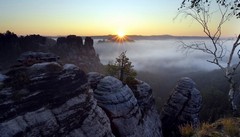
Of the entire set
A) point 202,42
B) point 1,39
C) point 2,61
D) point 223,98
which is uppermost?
point 202,42

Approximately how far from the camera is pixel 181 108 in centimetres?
5438

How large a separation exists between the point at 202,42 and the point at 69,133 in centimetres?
1663

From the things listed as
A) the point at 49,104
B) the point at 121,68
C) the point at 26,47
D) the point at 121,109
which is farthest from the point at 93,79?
the point at 26,47

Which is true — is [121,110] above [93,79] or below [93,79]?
below

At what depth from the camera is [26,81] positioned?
82.3 feet

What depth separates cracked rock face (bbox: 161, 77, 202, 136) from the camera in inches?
2110

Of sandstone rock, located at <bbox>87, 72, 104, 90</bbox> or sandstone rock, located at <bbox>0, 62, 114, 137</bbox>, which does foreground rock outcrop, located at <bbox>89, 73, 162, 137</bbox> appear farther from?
sandstone rock, located at <bbox>0, 62, 114, 137</bbox>

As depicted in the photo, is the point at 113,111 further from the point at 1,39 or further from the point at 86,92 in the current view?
the point at 1,39

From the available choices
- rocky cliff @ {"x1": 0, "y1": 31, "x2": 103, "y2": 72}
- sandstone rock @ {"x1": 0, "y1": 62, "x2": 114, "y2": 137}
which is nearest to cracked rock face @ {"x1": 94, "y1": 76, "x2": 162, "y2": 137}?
sandstone rock @ {"x1": 0, "y1": 62, "x2": 114, "y2": 137}

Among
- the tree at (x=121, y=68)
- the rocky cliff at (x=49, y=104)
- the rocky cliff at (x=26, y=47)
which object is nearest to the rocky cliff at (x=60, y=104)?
the rocky cliff at (x=49, y=104)

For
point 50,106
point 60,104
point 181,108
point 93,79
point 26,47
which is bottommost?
point 26,47

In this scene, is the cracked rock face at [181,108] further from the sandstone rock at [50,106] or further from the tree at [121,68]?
the sandstone rock at [50,106]

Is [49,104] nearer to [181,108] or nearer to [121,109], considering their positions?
[121,109]

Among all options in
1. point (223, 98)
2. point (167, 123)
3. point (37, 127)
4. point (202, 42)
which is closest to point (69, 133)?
point (37, 127)
